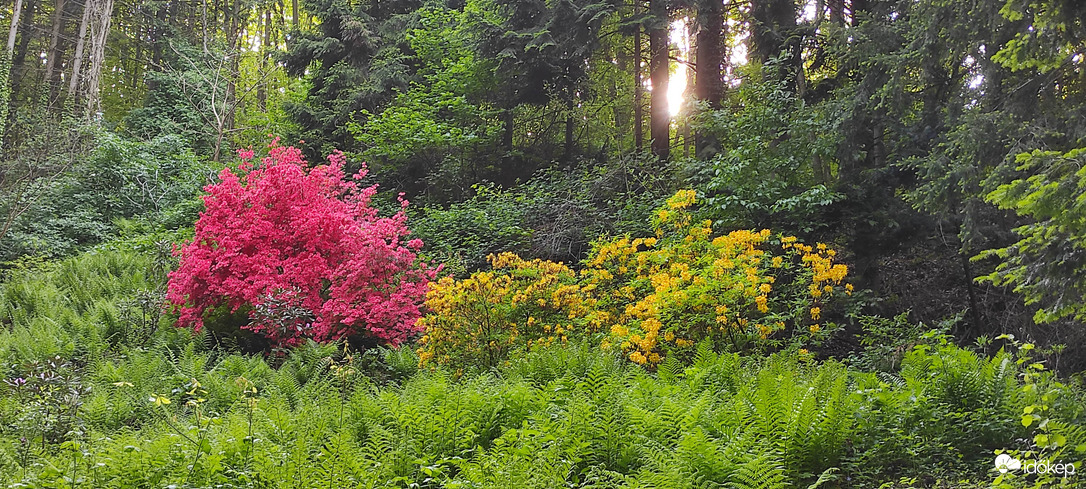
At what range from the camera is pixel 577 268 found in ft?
29.1

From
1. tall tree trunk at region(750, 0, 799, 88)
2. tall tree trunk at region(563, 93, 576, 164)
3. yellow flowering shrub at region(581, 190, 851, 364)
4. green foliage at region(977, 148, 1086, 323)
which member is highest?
tall tree trunk at region(750, 0, 799, 88)

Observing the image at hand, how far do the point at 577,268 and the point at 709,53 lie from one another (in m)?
3.47

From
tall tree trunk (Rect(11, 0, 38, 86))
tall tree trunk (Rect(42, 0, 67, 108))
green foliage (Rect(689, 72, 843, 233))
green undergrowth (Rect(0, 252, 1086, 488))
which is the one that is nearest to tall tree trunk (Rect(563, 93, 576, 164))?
green foliage (Rect(689, 72, 843, 233))

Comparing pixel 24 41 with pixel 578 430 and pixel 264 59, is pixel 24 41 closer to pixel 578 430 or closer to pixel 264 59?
pixel 264 59

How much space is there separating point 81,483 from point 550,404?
228 centimetres

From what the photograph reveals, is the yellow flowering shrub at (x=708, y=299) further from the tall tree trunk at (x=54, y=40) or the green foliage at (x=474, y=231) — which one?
the tall tree trunk at (x=54, y=40)

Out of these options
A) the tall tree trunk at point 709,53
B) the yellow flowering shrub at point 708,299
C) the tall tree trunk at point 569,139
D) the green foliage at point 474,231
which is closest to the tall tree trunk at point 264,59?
the tall tree trunk at point 569,139

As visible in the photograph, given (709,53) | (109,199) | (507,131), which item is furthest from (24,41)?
(709,53)

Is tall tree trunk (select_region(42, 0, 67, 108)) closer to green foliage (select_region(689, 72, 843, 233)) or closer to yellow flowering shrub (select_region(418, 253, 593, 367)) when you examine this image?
yellow flowering shrub (select_region(418, 253, 593, 367))

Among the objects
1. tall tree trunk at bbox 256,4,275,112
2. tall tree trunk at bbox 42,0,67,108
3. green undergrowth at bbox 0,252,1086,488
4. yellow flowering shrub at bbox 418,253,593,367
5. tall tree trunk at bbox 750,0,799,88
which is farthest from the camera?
tall tree trunk at bbox 256,4,275,112

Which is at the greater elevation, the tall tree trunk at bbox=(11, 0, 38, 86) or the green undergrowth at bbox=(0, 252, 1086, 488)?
the tall tree trunk at bbox=(11, 0, 38, 86)

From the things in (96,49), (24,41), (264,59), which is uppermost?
(24,41)

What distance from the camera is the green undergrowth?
2955 mm

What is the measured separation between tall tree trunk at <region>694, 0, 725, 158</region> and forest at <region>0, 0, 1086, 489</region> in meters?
0.06
